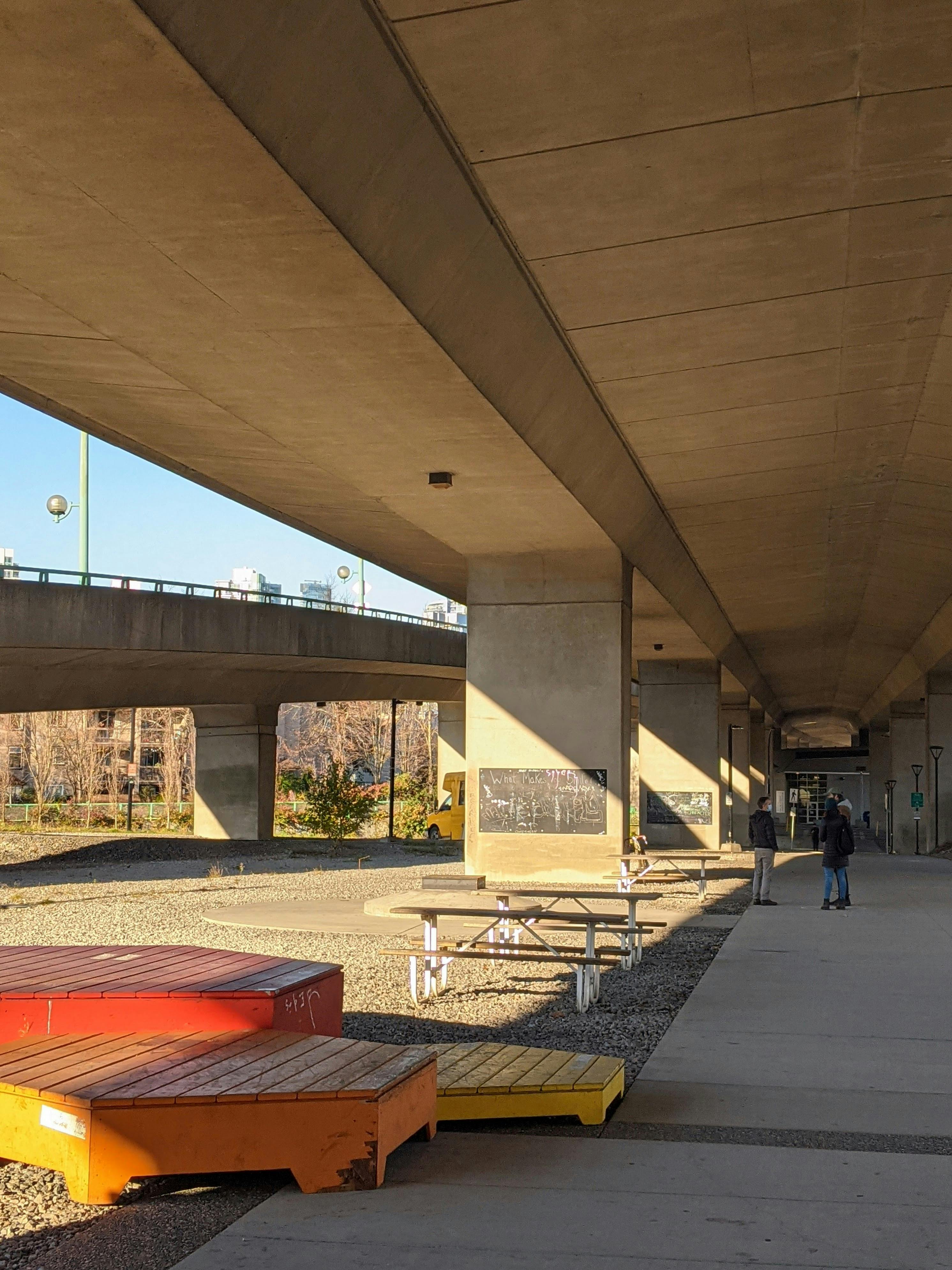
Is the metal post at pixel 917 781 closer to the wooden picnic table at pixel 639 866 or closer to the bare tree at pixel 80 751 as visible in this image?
the wooden picnic table at pixel 639 866

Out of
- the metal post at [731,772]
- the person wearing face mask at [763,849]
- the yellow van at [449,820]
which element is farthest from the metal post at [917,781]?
→ the person wearing face mask at [763,849]

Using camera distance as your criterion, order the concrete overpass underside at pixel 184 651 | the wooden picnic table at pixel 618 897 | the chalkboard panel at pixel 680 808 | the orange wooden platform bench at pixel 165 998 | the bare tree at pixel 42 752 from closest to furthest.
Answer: the orange wooden platform bench at pixel 165 998 < the wooden picnic table at pixel 618 897 < the concrete overpass underside at pixel 184 651 < the chalkboard panel at pixel 680 808 < the bare tree at pixel 42 752

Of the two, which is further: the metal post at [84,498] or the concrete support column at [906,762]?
the concrete support column at [906,762]

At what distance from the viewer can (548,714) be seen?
2127 cm

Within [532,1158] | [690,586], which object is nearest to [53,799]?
[690,586]

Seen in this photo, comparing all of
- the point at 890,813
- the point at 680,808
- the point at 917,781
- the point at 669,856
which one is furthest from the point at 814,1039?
the point at 890,813

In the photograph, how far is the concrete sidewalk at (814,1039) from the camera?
637 cm

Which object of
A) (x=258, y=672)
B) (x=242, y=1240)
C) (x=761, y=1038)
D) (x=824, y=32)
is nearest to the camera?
(x=242, y=1240)

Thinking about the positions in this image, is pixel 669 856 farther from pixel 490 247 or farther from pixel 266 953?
pixel 490 247

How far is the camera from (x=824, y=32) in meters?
7.57

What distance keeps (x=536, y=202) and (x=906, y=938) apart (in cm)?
939

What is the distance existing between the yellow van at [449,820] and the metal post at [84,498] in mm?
15203

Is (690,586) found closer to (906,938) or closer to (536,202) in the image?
(906,938)

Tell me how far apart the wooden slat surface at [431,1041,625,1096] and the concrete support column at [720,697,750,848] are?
44785 mm
